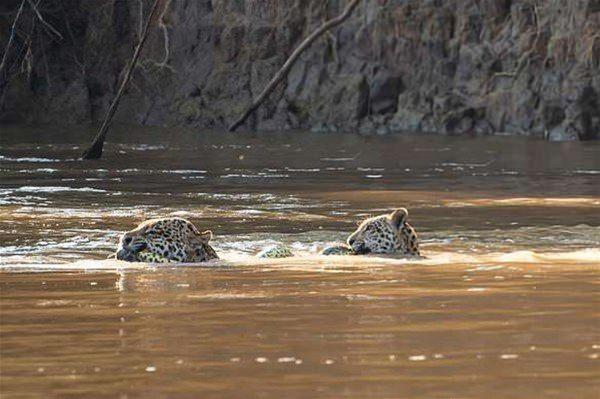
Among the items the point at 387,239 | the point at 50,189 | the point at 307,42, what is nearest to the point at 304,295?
the point at 387,239

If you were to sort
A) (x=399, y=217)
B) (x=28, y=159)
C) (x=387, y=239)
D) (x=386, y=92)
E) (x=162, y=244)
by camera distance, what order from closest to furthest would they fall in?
(x=162, y=244), (x=387, y=239), (x=399, y=217), (x=28, y=159), (x=386, y=92)

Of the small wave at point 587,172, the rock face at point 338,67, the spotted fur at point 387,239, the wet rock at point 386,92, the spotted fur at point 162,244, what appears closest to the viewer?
the spotted fur at point 162,244

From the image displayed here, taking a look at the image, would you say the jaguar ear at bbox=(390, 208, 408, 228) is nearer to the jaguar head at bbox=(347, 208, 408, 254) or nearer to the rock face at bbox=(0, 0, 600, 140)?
the jaguar head at bbox=(347, 208, 408, 254)

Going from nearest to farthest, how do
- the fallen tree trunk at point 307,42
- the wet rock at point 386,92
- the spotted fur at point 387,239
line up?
the spotted fur at point 387,239 → the fallen tree trunk at point 307,42 → the wet rock at point 386,92

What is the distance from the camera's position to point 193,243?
12711 millimetres

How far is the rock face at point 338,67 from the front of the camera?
37.1 meters

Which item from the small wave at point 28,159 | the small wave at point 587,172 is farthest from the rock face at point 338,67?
the small wave at point 587,172

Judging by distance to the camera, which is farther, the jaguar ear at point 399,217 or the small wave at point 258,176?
the small wave at point 258,176

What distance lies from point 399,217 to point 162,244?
6.47ft

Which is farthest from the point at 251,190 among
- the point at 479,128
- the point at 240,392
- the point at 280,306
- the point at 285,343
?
the point at 479,128

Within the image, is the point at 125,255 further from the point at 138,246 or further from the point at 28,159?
the point at 28,159

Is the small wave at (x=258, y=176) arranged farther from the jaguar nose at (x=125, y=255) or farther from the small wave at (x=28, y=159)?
the jaguar nose at (x=125, y=255)

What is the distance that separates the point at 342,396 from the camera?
21.2 ft

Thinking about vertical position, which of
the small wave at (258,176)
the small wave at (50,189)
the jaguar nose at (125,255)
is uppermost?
the jaguar nose at (125,255)
